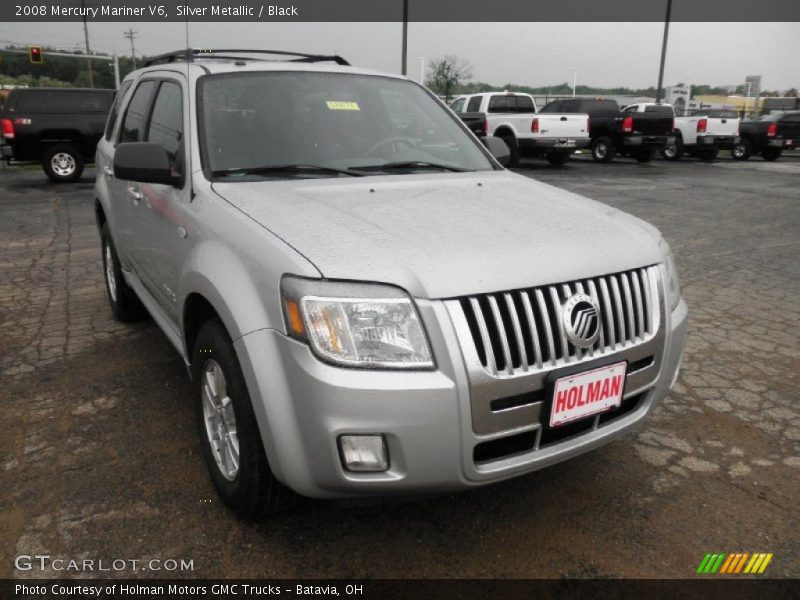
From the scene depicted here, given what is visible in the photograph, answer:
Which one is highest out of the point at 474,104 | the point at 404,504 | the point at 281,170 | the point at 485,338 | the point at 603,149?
the point at 474,104

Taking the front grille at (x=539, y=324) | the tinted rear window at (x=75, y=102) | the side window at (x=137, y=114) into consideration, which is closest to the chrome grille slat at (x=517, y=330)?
the front grille at (x=539, y=324)

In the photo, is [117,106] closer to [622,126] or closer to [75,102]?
[75,102]

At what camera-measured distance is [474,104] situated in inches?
736

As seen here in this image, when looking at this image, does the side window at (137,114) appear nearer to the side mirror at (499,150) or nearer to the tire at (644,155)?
the side mirror at (499,150)

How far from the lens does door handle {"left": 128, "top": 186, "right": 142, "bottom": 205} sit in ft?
11.8

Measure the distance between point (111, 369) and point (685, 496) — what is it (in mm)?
3203

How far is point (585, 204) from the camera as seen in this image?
2889 millimetres

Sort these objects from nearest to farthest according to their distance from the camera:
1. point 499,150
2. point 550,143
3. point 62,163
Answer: point 499,150 < point 62,163 < point 550,143

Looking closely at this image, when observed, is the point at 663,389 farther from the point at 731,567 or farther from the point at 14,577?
the point at 14,577

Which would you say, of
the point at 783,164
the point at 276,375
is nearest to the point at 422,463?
the point at 276,375

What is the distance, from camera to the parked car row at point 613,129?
17.4 m

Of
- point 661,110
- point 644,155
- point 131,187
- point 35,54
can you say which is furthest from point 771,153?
point 35,54

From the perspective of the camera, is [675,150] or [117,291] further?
[675,150]

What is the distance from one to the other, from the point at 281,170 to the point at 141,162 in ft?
1.95
